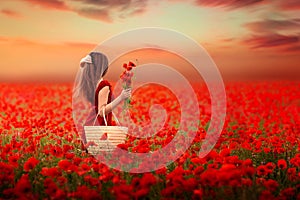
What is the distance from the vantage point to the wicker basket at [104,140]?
16.6 ft

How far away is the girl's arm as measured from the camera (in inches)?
207

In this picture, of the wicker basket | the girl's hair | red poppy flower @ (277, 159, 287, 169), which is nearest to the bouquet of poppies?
the girl's hair

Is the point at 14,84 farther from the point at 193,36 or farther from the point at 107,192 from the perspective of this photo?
the point at 107,192

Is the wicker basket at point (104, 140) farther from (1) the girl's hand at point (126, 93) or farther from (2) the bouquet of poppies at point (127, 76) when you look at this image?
(2) the bouquet of poppies at point (127, 76)

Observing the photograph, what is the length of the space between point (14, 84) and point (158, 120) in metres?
4.48

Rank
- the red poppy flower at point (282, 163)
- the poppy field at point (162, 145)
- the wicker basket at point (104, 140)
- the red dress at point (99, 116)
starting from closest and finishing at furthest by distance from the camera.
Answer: the poppy field at point (162, 145) → the red poppy flower at point (282, 163) → the wicker basket at point (104, 140) → the red dress at point (99, 116)

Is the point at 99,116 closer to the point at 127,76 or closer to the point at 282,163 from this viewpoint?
the point at 127,76

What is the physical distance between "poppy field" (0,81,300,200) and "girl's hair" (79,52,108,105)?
554 mm

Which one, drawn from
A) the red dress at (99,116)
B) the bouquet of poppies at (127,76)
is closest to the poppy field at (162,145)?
the red dress at (99,116)

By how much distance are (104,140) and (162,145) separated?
2.79 ft

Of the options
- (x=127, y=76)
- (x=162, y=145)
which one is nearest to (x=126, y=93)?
(x=127, y=76)

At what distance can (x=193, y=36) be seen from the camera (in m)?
10.4

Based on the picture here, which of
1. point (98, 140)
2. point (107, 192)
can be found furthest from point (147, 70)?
point (107, 192)

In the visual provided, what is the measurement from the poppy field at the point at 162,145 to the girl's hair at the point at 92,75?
0.55 meters
